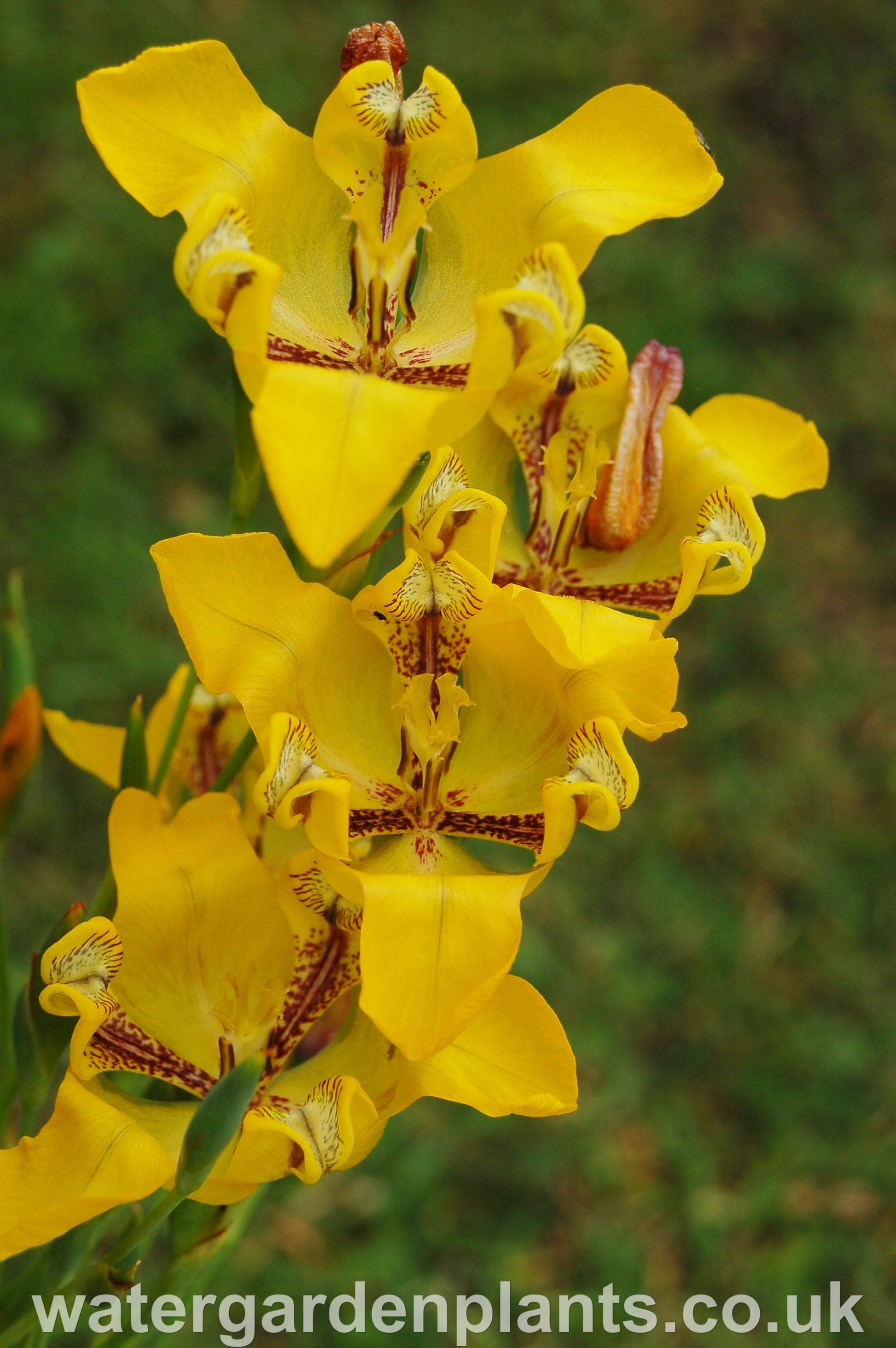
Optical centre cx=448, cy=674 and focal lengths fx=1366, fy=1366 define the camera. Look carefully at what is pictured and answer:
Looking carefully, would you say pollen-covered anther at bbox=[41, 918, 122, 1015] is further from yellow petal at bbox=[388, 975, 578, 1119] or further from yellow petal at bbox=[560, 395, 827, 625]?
yellow petal at bbox=[560, 395, 827, 625]

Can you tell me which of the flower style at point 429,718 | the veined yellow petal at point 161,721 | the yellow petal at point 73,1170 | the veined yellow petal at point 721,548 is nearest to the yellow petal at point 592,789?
the flower style at point 429,718

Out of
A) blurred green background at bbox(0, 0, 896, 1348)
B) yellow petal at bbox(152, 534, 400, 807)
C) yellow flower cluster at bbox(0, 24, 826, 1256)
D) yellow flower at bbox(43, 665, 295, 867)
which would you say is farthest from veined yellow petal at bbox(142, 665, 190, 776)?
blurred green background at bbox(0, 0, 896, 1348)

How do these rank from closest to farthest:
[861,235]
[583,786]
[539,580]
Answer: [583,786], [539,580], [861,235]

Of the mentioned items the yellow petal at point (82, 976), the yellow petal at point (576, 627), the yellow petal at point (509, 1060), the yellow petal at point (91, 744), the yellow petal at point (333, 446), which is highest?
the yellow petal at point (333, 446)

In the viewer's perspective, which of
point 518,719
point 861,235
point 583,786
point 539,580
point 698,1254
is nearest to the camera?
point 583,786

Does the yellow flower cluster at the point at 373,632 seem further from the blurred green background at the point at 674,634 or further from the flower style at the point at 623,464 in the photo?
the blurred green background at the point at 674,634

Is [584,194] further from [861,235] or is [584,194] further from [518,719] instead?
[861,235]

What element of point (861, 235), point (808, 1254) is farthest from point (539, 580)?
point (861, 235)

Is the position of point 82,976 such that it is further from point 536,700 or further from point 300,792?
point 536,700
